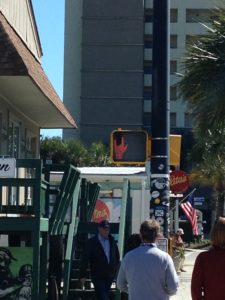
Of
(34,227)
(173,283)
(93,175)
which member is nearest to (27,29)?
(93,175)

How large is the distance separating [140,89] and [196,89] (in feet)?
198

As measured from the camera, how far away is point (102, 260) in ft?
Result: 35.4

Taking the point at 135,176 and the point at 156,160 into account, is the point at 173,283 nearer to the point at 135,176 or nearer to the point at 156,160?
the point at 156,160

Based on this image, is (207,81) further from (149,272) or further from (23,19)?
(149,272)

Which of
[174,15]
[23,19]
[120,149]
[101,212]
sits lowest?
[101,212]

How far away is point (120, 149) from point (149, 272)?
3944 millimetres

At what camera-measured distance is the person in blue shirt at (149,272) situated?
685 cm

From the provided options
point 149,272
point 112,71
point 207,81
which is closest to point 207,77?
point 207,81

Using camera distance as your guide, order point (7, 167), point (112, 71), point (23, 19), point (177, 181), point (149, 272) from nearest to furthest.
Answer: point (149, 272), point (7, 167), point (23, 19), point (177, 181), point (112, 71)

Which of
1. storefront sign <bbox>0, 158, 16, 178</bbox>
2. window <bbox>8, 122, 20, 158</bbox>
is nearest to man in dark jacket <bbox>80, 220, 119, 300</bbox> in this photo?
storefront sign <bbox>0, 158, 16, 178</bbox>

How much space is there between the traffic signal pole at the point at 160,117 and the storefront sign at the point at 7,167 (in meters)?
2.19

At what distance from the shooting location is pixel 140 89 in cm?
7325

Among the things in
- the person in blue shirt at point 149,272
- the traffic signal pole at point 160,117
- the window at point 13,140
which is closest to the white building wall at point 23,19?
the window at point 13,140

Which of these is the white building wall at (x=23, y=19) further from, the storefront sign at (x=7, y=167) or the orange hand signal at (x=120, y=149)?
the storefront sign at (x=7, y=167)
